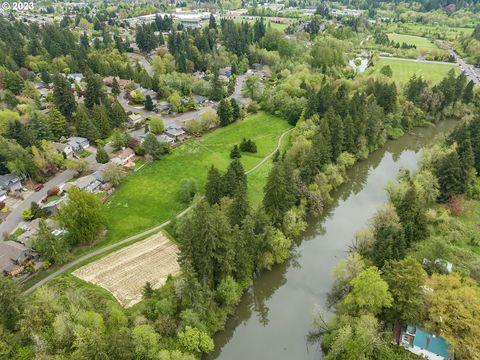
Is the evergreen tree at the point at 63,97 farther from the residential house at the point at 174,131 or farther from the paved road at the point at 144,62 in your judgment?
the paved road at the point at 144,62

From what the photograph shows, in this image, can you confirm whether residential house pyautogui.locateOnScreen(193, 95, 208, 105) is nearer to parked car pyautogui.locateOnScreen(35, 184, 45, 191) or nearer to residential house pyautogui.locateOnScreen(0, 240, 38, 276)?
parked car pyautogui.locateOnScreen(35, 184, 45, 191)

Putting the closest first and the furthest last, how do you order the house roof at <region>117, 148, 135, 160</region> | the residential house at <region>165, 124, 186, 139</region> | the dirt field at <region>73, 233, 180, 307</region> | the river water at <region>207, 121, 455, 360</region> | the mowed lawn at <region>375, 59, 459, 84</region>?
the river water at <region>207, 121, 455, 360</region> < the dirt field at <region>73, 233, 180, 307</region> < the house roof at <region>117, 148, 135, 160</region> < the residential house at <region>165, 124, 186, 139</region> < the mowed lawn at <region>375, 59, 459, 84</region>

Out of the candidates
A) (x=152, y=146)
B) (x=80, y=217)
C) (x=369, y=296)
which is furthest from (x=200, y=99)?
(x=369, y=296)

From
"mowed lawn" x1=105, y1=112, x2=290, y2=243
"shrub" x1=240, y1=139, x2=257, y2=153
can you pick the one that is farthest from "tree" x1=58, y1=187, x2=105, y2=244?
"shrub" x1=240, y1=139, x2=257, y2=153

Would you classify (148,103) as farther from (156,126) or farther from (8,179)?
(8,179)

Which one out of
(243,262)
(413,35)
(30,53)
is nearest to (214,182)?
(243,262)

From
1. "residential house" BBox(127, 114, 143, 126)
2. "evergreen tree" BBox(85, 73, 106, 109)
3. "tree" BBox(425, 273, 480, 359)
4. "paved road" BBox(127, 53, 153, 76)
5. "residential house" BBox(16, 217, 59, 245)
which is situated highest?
"evergreen tree" BBox(85, 73, 106, 109)
